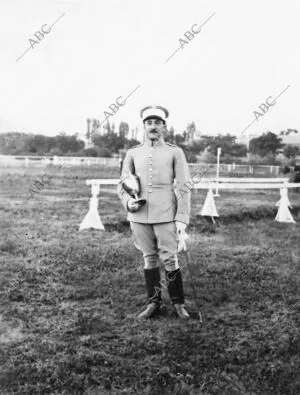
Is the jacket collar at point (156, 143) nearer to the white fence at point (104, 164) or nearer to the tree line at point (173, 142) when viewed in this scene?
the white fence at point (104, 164)

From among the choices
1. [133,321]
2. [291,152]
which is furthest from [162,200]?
[291,152]

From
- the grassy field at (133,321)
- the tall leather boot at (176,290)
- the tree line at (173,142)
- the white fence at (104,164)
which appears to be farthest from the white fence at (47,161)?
the tall leather boot at (176,290)

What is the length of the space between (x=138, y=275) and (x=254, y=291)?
1331mm

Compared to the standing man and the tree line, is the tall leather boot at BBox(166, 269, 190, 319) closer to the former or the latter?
the standing man

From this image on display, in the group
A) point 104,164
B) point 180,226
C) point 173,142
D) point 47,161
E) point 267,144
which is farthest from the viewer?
point 267,144

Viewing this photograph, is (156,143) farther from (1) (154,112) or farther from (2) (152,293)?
(2) (152,293)

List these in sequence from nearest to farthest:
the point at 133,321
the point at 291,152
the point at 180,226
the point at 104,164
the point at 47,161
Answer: the point at 133,321 → the point at 180,226 → the point at 47,161 → the point at 104,164 → the point at 291,152

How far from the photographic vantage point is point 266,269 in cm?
568

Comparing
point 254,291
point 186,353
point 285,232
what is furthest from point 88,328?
point 285,232

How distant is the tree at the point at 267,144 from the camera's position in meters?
45.6

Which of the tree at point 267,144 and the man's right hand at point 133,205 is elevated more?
the tree at point 267,144

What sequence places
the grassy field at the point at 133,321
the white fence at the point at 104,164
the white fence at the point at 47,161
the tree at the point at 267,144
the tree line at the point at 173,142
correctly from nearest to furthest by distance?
the grassy field at the point at 133,321
the white fence at the point at 104,164
the white fence at the point at 47,161
the tree line at the point at 173,142
the tree at the point at 267,144

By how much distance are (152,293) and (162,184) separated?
102 centimetres

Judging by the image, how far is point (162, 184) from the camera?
4117 millimetres
